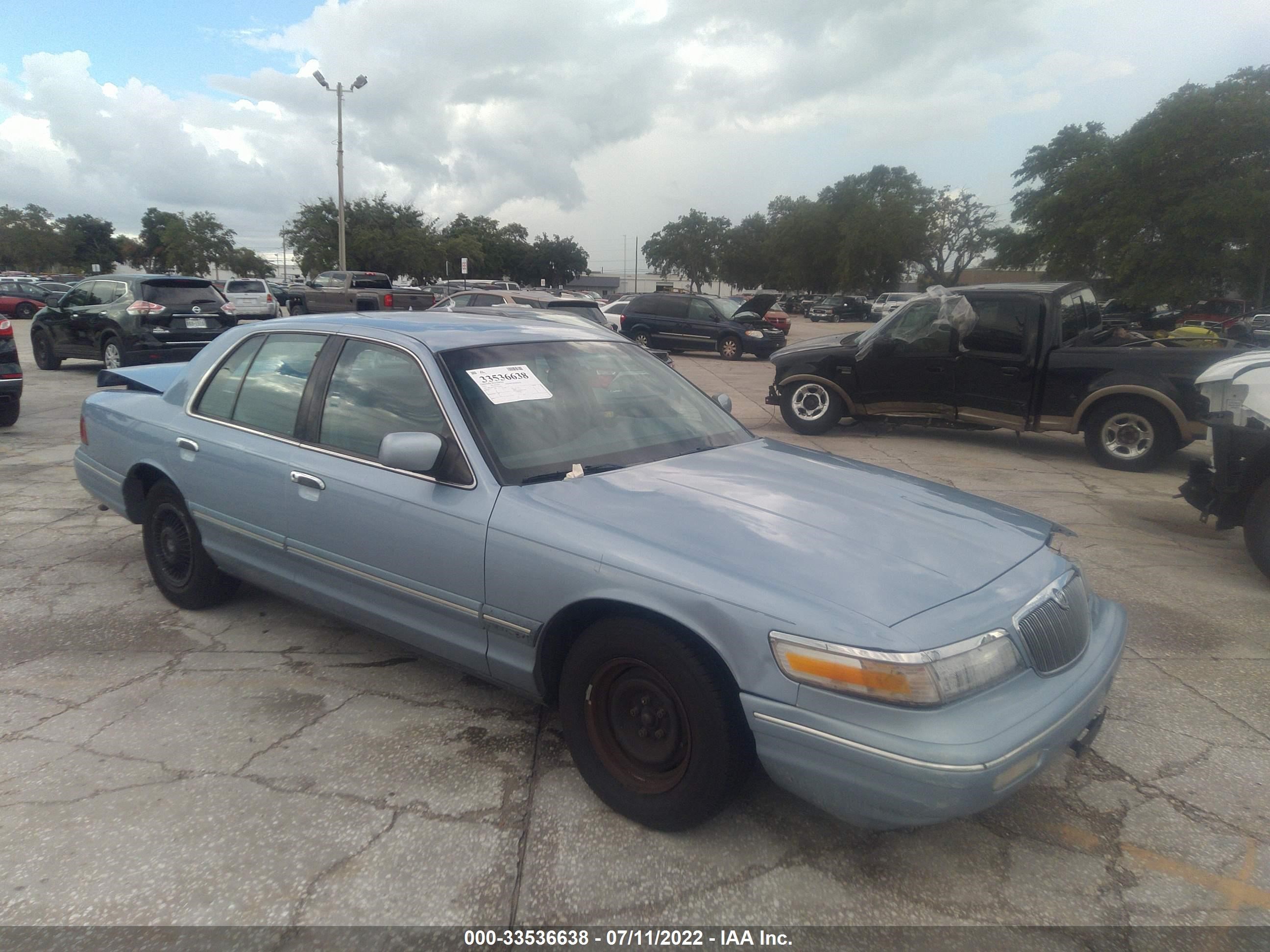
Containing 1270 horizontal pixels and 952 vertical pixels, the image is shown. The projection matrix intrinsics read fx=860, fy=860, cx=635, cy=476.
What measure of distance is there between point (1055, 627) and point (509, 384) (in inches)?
83.9

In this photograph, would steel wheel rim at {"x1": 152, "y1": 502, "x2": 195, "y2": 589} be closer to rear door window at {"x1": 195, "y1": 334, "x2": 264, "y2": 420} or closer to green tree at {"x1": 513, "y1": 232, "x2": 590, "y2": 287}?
rear door window at {"x1": 195, "y1": 334, "x2": 264, "y2": 420}

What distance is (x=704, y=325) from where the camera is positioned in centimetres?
2342

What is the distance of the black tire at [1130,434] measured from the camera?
8.84m

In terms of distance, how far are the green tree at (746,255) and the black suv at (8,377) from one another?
7602 cm

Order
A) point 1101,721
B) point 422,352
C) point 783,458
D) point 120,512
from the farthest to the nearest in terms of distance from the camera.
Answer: point 120,512 → point 783,458 → point 422,352 → point 1101,721

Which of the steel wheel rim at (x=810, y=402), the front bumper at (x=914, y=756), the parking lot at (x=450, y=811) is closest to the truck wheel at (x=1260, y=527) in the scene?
the parking lot at (x=450, y=811)

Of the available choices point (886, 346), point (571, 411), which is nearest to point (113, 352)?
point (886, 346)

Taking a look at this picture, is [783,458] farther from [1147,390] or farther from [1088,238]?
[1088,238]

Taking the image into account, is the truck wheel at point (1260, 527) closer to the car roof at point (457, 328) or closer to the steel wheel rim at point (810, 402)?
the car roof at point (457, 328)

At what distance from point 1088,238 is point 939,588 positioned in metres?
41.5

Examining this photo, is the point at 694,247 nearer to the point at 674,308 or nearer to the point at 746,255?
the point at 746,255

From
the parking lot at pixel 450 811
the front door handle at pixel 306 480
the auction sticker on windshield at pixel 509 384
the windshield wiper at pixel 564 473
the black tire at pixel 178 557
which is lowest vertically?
the parking lot at pixel 450 811

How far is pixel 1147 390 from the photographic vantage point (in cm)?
877

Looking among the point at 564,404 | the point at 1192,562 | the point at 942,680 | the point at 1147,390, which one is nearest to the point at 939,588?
the point at 942,680
